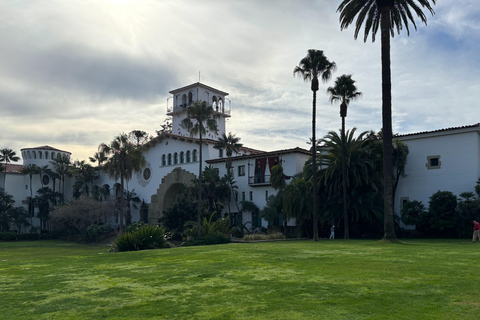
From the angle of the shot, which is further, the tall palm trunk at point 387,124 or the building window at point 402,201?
the building window at point 402,201

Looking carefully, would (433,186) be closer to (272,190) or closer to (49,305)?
(272,190)

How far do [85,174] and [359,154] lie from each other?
46.5m

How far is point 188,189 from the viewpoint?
48.9 metres

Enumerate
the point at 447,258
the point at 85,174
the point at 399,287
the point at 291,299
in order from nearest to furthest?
the point at 291,299
the point at 399,287
the point at 447,258
the point at 85,174

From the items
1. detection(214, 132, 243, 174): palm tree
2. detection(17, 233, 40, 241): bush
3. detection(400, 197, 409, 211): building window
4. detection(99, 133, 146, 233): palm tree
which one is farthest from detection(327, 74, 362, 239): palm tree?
detection(17, 233, 40, 241): bush

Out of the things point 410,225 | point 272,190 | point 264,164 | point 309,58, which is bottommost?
point 410,225

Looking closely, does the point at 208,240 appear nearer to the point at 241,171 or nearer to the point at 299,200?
the point at 299,200

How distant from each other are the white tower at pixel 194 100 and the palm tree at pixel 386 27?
3962 cm

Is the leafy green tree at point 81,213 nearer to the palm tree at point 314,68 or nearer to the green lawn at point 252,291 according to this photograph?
the palm tree at point 314,68

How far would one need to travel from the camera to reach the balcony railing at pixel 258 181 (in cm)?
4609

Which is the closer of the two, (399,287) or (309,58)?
(399,287)

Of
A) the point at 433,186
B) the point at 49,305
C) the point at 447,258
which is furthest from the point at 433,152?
the point at 49,305

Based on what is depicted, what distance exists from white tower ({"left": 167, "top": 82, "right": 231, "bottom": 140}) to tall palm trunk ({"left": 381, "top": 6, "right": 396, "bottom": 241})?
4033 centimetres

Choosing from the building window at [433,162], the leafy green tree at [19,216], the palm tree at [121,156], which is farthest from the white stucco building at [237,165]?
the palm tree at [121,156]
